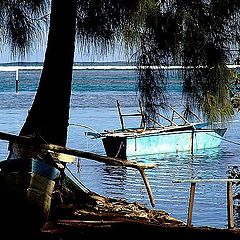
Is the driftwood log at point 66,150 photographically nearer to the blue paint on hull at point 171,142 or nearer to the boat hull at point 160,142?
the boat hull at point 160,142

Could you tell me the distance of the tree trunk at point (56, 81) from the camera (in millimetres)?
4750

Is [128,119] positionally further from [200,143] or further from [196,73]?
[196,73]

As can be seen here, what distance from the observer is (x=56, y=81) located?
479 cm

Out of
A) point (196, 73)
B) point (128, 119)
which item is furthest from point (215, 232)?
point (128, 119)

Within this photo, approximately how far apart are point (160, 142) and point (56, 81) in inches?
652

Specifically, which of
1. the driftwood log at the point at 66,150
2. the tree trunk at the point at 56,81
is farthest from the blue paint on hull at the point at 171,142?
the driftwood log at the point at 66,150

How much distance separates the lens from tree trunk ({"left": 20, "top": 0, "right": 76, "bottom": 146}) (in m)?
4.75

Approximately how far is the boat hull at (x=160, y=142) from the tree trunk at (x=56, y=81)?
46.8 ft

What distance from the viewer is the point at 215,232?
12.2ft

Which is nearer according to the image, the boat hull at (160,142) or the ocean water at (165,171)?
the ocean water at (165,171)

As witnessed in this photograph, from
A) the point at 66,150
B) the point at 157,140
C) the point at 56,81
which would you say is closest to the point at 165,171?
the point at 157,140

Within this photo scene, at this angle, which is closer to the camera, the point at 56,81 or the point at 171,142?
the point at 56,81

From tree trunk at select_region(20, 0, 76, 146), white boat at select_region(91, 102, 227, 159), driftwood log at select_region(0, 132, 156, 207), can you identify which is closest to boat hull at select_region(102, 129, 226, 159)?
white boat at select_region(91, 102, 227, 159)

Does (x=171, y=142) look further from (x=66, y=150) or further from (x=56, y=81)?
(x=66, y=150)
